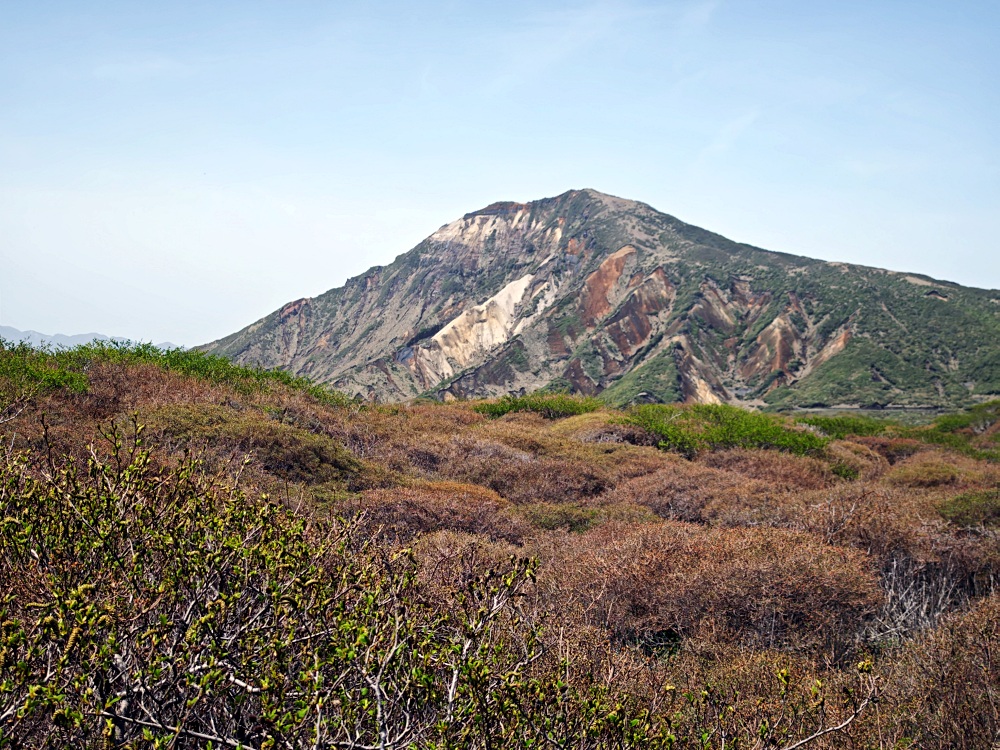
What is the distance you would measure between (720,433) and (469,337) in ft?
205

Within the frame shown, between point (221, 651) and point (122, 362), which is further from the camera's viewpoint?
point (122, 362)

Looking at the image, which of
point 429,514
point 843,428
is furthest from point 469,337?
point 429,514

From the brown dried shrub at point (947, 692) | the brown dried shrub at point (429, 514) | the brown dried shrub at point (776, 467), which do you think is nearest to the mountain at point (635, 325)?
the brown dried shrub at point (776, 467)

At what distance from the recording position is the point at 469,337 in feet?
284

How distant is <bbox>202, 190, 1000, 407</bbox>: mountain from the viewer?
6500cm

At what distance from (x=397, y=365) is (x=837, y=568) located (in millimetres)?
73970

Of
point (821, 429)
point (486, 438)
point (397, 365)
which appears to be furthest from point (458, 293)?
point (486, 438)

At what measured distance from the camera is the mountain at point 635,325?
65000 millimetres

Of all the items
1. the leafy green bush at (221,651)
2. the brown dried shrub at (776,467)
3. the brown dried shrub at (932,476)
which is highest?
the leafy green bush at (221,651)

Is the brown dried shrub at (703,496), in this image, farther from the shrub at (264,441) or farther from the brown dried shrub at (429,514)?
the shrub at (264,441)

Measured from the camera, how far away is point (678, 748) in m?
4.34

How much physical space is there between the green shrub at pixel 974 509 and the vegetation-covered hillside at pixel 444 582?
62 millimetres

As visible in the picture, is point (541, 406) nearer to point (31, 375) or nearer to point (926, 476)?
point (926, 476)

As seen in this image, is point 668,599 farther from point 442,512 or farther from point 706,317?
point 706,317
